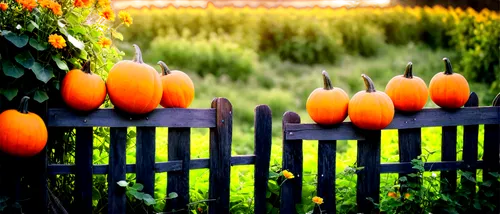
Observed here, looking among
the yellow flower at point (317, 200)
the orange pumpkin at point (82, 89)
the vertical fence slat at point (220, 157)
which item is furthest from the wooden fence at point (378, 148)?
the orange pumpkin at point (82, 89)

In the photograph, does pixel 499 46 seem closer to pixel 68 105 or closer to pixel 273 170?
pixel 273 170

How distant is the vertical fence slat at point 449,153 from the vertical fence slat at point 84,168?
217 centimetres

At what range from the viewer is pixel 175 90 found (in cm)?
330

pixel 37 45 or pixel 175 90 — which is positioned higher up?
pixel 37 45

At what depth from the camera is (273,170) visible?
3.58m

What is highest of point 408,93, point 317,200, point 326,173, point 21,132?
point 408,93

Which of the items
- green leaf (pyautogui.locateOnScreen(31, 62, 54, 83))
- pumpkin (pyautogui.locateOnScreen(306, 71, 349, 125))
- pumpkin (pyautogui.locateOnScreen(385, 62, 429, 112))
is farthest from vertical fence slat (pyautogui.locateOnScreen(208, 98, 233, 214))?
pumpkin (pyautogui.locateOnScreen(385, 62, 429, 112))

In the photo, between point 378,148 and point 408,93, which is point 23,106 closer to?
point 378,148

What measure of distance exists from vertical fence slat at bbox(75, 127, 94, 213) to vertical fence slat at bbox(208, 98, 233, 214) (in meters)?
0.67

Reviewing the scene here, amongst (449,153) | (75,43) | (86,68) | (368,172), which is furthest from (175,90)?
(449,153)

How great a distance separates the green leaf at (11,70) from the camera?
2.86 metres

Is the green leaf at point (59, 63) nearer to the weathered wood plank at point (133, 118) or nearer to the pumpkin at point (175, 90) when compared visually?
the weathered wood plank at point (133, 118)

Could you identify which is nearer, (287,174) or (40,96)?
(40,96)

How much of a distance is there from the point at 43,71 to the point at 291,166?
1.47 m
